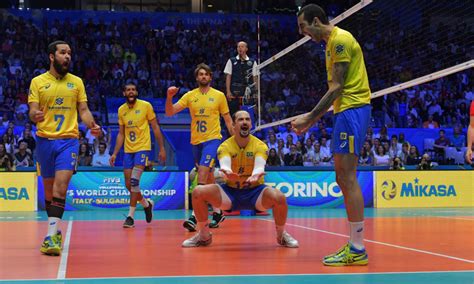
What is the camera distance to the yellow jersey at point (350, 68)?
6.75m

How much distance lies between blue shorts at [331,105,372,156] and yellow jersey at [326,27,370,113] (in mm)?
69

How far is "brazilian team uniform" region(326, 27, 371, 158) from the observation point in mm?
6734

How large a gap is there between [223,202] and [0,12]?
25.2 metres

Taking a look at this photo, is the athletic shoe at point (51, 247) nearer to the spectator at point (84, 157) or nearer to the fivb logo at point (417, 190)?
the spectator at point (84, 157)

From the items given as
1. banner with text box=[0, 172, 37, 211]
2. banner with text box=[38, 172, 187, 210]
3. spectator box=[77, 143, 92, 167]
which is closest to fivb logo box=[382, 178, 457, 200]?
banner with text box=[38, 172, 187, 210]

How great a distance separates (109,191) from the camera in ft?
58.4

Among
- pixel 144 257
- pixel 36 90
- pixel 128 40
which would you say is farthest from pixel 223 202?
pixel 128 40

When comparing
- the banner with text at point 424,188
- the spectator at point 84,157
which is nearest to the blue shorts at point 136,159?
the spectator at point 84,157

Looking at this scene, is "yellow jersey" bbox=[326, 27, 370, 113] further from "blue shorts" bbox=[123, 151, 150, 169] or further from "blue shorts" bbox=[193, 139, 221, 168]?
"blue shorts" bbox=[123, 151, 150, 169]

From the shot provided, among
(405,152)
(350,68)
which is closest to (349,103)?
(350,68)

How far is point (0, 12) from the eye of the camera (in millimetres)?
30672

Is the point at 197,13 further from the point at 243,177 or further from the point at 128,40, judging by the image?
the point at 243,177

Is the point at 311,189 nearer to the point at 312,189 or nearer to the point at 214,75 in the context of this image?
the point at 312,189

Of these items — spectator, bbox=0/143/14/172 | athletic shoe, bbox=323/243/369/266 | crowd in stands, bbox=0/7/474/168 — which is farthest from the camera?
spectator, bbox=0/143/14/172
